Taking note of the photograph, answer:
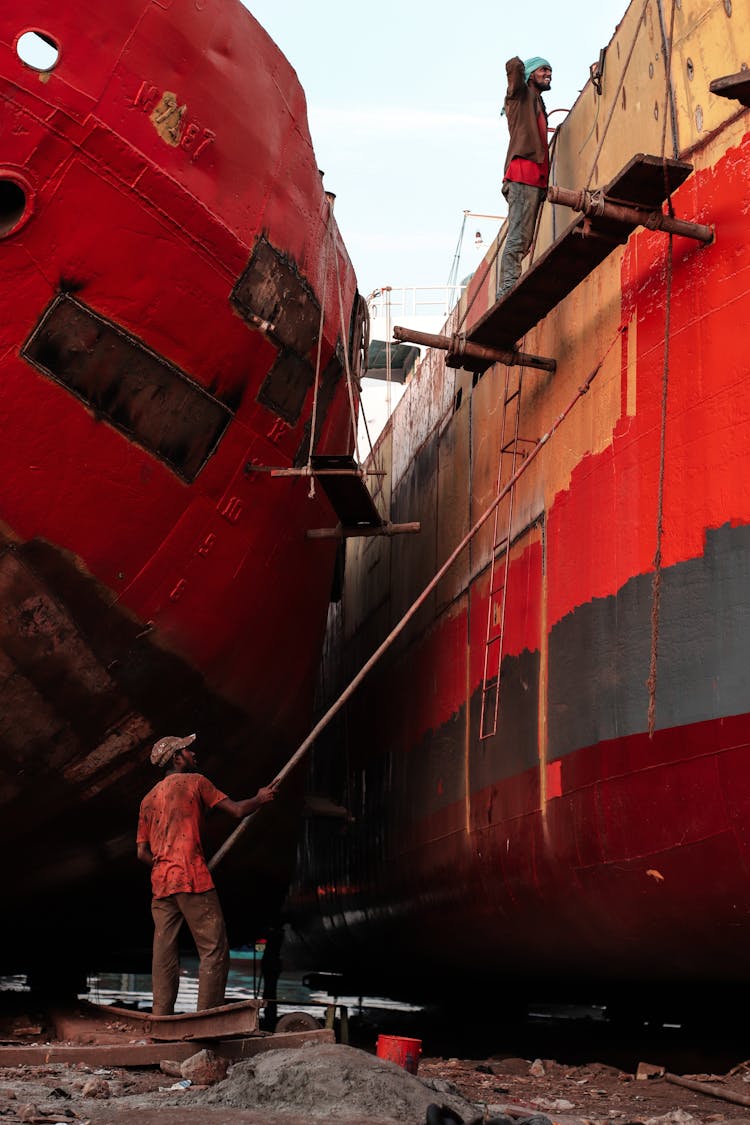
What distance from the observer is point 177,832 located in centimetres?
580

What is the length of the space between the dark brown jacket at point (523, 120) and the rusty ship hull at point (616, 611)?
27 centimetres

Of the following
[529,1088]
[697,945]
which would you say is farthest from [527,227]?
[529,1088]

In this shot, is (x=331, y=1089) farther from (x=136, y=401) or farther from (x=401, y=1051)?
(x=136, y=401)

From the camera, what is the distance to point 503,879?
697 centimetres

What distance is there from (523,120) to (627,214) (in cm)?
204

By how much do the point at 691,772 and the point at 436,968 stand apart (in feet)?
17.2

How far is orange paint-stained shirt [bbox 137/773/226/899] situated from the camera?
575 cm

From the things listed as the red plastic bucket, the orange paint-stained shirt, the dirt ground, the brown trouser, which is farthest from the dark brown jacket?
the dirt ground

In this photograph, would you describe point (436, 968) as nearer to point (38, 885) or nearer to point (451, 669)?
point (451, 669)

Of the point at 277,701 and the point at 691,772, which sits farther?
the point at 277,701

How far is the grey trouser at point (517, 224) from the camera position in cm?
729

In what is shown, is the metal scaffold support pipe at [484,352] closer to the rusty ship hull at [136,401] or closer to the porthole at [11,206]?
the rusty ship hull at [136,401]

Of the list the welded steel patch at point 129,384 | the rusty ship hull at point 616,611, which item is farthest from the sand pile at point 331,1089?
the welded steel patch at point 129,384

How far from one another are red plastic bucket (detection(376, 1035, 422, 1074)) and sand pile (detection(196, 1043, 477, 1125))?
0.63m
